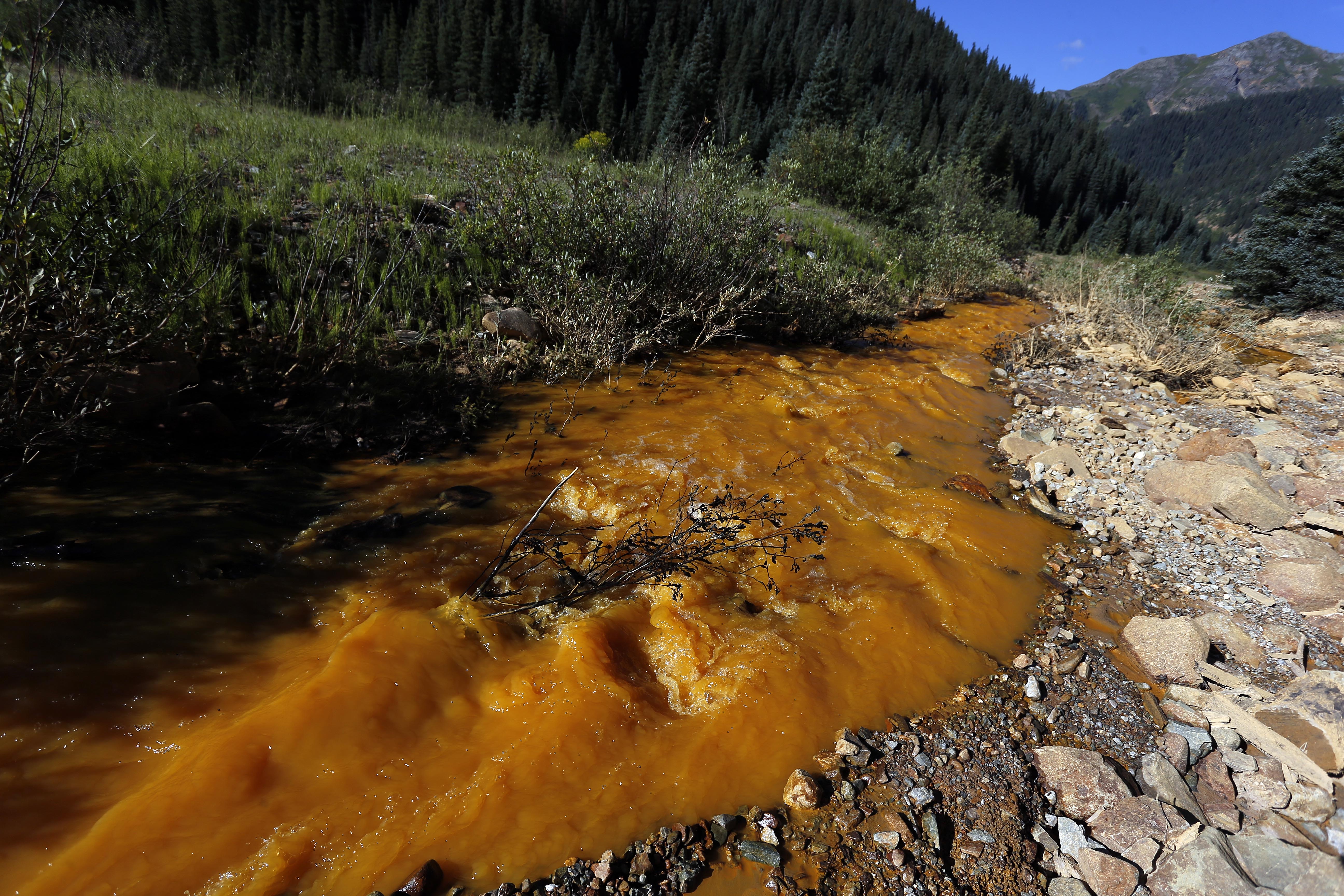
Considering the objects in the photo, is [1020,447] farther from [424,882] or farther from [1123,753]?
[424,882]

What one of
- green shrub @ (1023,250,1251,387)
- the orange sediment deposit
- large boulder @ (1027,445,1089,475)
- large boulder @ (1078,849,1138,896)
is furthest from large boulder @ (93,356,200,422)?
green shrub @ (1023,250,1251,387)

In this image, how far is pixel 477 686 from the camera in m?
2.40

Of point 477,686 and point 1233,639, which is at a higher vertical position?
point 1233,639

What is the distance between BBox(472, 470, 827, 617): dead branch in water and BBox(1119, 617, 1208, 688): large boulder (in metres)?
1.76

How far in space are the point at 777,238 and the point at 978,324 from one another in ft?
16.0

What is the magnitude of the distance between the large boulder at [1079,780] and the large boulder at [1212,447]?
433cm

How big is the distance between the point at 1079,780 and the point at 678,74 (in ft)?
159

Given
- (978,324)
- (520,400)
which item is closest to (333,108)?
(520,400)

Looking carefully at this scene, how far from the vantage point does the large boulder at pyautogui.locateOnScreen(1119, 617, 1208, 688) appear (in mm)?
2910

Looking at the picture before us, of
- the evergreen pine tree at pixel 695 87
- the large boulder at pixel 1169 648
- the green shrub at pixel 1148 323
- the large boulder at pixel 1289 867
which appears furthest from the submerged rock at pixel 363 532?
the evergreen pine tree at pixel 695 87

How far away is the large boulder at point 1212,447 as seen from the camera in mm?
5230

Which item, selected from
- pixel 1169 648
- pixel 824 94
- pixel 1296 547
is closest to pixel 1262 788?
pixel 1169 648

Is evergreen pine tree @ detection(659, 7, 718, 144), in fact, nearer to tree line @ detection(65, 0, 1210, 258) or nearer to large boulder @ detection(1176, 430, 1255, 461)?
tree line @ detection(65, 0, 1210, 258)

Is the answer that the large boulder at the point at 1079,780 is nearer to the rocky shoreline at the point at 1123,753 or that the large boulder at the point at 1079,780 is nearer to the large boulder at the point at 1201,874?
the rocky shoreline at the point at 1123,753
